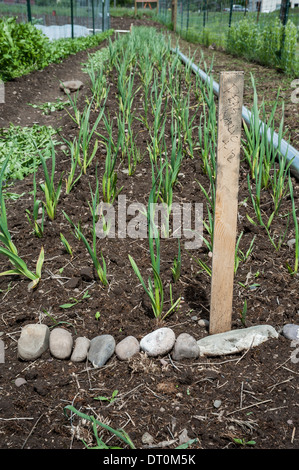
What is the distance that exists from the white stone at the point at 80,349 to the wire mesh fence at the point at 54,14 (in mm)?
4944

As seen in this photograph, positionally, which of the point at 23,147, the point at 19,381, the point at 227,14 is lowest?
the point at 19,381

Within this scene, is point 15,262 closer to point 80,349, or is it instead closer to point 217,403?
point 80,349

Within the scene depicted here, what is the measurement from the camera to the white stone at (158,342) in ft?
4.18

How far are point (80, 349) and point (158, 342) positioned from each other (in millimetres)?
243

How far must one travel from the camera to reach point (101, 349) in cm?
128

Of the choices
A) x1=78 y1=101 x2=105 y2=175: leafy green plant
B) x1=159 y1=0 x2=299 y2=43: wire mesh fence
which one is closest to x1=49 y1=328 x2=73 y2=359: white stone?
x1=78 y1=101 x2=105 y2=175: leafy green plant

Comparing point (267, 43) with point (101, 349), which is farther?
point (267, 43)

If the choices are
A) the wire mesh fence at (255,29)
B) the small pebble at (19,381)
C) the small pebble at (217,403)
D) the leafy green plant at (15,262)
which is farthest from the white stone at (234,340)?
the wire mesh fence at (255,29)

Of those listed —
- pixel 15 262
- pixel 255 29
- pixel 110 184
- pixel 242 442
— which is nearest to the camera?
pixel 242 442

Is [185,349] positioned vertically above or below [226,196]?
below

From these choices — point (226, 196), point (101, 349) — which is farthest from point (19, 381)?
point (226, 196)

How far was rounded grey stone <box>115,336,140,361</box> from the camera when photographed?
1.28 metres

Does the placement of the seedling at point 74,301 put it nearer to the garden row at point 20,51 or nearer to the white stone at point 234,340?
the white stone at point 234,340

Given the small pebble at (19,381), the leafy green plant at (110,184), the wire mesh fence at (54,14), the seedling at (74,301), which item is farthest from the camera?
the wire mesh fence at (54,14)
